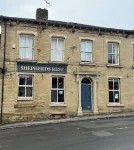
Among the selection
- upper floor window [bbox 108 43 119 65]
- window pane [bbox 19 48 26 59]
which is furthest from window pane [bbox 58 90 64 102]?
upper floor window [bbox 108 43 119 65]

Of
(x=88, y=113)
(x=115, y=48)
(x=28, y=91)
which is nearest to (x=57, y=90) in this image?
(x=28, y=91)

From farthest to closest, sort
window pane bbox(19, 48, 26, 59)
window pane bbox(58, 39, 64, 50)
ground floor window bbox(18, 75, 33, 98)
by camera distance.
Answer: window pane bbox(58, 39, 64, 50)
window pane bbox(19, 48, 26, 59)
ground floor window bbox(18, 75, 33, 98)

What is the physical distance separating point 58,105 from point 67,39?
17.8ft

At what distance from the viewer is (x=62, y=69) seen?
23.3 meters

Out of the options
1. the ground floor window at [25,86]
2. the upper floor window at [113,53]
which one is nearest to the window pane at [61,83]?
the ground floor window at [25,86]

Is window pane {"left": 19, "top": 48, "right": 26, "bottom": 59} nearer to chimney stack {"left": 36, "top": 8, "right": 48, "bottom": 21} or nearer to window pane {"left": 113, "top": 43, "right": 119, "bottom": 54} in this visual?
chimney stack {"left": 36, "top": 8, "right": 48, "bottom": 21}

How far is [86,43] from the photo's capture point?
80.6 ft

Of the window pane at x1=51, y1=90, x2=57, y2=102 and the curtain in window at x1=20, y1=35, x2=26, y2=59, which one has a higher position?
the curtain in window at x1=20, y1=35, x2=26, y2=59

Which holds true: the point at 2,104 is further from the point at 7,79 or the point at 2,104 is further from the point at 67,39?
the point at 67,39

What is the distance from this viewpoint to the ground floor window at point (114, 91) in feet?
81.5

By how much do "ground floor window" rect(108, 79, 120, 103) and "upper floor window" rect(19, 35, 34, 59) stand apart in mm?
7221

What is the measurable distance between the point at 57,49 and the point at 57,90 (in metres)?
3.34

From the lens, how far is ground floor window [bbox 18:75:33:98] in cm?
2217

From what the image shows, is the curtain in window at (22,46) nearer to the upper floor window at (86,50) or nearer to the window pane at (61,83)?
the window pane at (61,83)
